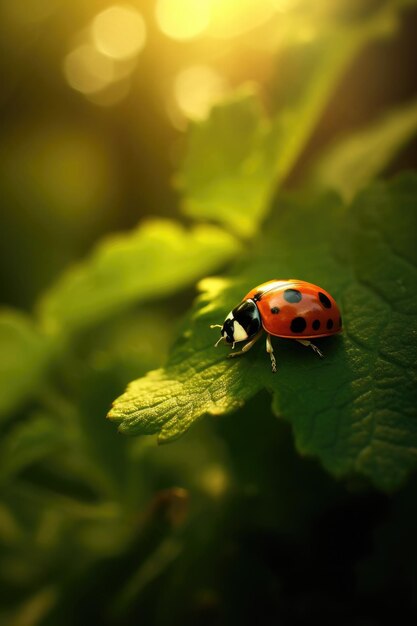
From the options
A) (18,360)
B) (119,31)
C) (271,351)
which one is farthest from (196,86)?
(271,351)

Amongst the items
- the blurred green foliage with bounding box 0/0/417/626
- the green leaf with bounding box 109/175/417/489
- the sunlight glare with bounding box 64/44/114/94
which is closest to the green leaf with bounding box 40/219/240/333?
the blurred green foliage with bounding box 0/0/417/626

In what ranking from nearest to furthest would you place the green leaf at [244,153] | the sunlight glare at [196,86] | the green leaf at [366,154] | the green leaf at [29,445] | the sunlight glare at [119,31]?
the green leaf at [29,445]
the green leaf at [244,153]
the green leaf at [366,154]
the sunlight glare at [196,86]
the sunlight glare at [119,31]

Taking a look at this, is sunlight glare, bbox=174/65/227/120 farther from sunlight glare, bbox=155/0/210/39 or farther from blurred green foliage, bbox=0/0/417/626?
blurred green foliage, bbox=0/0/417/626

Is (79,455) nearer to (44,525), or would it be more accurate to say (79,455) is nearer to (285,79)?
(44,525)

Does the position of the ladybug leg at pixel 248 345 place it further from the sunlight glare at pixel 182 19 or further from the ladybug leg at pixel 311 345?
the sunlight glare at pixel 182 19

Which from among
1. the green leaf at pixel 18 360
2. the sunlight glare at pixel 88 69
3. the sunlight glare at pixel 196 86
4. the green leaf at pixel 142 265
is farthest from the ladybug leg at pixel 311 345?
the sunlight glare at pixel 88 69

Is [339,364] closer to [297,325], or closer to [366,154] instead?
[297,325]
